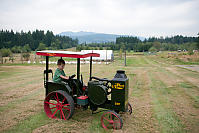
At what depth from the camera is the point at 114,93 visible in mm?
4316

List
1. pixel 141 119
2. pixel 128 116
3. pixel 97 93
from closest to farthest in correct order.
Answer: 1. pixel 97 93
2. pixel 141 119
3. pixel 128 116

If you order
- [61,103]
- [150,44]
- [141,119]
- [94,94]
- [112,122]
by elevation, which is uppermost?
[150,44]

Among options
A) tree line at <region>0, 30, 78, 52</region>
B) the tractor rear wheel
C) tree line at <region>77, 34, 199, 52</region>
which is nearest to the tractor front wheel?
the tractor rear wheel

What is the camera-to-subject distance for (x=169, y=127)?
455 centimetres

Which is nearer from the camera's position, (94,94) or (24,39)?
(94,94)

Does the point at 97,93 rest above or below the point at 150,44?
below

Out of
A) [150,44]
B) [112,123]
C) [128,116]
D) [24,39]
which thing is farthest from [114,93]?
[150,44]

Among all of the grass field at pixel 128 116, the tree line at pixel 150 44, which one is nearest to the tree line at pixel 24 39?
the tree line at pixel 150 44

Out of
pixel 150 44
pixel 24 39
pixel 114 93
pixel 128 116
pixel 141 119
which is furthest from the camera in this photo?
pixel 150 44

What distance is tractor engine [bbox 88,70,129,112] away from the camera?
4250 mm

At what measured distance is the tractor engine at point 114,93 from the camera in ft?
13.9

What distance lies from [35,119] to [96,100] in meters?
2.01

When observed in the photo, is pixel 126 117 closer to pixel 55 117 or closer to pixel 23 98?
pixel 55 117

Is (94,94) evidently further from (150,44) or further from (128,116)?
(150,44)
